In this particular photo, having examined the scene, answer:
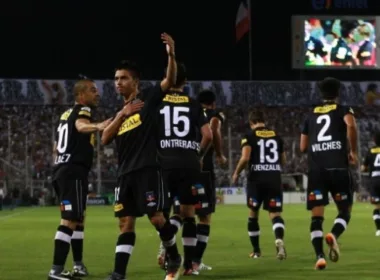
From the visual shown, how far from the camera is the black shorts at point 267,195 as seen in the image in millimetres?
14055

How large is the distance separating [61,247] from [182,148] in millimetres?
1900

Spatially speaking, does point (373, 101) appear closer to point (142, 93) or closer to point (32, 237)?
point (32, 237)

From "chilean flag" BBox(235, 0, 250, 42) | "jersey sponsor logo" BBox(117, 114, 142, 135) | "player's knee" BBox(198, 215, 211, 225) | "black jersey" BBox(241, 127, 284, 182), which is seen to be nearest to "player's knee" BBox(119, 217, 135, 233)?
"jersey sponsor logo" BBox(117, 114, 142, 135)

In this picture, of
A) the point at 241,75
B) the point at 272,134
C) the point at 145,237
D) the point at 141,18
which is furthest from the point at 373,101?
the point at 272,134

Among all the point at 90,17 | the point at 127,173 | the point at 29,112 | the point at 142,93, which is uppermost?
the point at 90,17

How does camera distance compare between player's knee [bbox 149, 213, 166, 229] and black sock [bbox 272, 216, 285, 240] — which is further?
black sock [bbox 272, 216, 285, 240]

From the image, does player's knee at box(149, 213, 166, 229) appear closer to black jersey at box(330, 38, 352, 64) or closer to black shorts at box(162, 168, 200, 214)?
black shorts at box(162, 168, 200, 214)

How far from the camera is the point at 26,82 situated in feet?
167

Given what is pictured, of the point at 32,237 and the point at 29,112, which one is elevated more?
the point at 29,112

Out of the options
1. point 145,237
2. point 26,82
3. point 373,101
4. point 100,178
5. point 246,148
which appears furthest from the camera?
point 373,101

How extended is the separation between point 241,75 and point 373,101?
46.0ft

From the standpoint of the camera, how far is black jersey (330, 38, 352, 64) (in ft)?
170

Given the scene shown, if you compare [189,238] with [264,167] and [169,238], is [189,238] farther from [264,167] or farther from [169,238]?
[264,167]

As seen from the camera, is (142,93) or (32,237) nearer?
(142,93)
